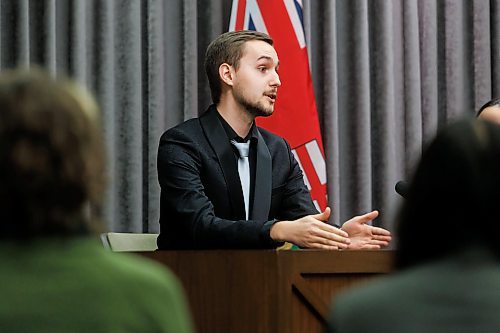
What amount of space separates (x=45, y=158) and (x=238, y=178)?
6.64 feet

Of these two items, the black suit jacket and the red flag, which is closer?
the black suit jacket

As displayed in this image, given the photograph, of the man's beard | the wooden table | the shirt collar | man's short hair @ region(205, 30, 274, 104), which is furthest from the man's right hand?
man's short hair @ region(205, 30, 274, 104)

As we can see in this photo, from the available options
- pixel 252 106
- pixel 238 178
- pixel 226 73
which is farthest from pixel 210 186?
pixel 226 73

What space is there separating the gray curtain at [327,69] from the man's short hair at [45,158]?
2948 mm

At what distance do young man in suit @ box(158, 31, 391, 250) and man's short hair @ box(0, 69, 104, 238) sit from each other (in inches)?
59.8

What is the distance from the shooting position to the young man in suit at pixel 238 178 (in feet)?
8.50

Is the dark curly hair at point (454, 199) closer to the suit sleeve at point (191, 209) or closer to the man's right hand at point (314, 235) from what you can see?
the man's right hand at point (314, 235)

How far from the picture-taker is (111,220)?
4.03 metres

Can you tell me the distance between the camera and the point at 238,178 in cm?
302

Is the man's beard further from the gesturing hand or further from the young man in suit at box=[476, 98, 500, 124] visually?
the young man in suit at box=[476, 98, 500, 124]

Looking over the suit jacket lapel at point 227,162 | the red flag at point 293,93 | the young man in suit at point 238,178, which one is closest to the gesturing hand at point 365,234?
the young man in suit at point 238,178

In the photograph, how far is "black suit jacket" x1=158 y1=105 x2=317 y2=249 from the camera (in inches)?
111

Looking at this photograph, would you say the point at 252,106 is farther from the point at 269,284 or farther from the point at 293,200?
the point at 269,284

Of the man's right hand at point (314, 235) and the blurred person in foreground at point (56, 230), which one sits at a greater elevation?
the blurred person in foreground at point (56, 230)
